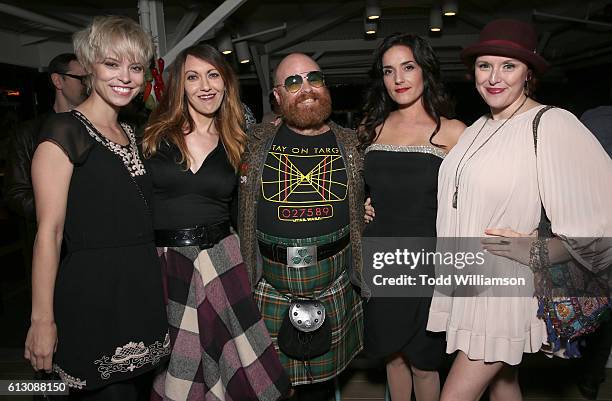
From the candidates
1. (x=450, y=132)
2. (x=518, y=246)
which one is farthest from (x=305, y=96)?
(x=518, y=246)

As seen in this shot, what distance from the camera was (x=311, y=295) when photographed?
2.59 meters

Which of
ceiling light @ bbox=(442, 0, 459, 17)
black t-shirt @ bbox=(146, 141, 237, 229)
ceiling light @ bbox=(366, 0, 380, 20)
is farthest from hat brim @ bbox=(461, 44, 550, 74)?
ceiling light @ bbox=(442, 0, 459, 17)

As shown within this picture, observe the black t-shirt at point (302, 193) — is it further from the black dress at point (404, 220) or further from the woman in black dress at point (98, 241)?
the woman in black dress at point (98, 241)

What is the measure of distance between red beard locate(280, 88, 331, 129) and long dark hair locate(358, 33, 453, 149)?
0.28m

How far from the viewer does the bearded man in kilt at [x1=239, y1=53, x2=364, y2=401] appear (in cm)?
254

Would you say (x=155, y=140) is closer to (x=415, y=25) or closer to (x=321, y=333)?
(x=321, y=333)

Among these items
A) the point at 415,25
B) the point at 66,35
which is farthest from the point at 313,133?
the point at 415,25

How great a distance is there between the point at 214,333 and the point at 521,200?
149 cm

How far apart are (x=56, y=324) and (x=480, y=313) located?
1733 mm

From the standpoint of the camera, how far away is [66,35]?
23.9ft

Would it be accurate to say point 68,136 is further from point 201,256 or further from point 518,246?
point 518,246

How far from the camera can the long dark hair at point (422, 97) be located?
256cm

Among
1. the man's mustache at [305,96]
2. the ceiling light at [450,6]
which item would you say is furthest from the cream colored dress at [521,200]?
the ceiling light at [450,6]

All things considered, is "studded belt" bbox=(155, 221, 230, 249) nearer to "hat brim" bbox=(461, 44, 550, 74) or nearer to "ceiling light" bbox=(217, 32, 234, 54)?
"hat brim" bbox=(461, 44, 550, 74)
